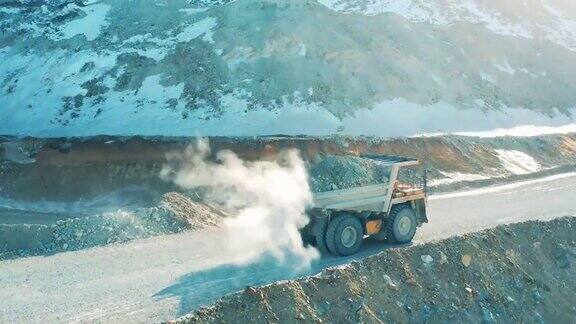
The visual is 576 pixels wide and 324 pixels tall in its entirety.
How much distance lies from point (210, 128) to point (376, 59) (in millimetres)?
14771

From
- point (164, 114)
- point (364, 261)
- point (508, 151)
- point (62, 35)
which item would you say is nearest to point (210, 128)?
point (164, 114)

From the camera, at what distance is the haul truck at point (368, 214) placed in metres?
13.7

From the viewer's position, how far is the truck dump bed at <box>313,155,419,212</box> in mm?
13625

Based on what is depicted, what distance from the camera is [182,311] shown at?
10.1 metres

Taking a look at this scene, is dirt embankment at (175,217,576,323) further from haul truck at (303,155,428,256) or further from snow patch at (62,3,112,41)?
snow patch at (62,3,112,41)

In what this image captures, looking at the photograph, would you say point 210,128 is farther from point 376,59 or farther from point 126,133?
point 376,59

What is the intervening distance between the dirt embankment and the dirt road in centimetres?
125

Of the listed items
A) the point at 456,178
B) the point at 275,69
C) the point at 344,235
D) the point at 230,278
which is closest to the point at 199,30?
the point at 275,69

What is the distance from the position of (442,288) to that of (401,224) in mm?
2990

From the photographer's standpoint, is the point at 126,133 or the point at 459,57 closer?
the point at 126,133

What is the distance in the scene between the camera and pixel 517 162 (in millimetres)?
33094

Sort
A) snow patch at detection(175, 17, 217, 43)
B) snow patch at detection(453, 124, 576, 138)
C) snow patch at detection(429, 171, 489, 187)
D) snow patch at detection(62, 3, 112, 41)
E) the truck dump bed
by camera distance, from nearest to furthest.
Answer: the truck dump bed < snow patch at detection(429, 171, 489, 187) < snow patch at detection(453, 124, 576, 138) < snow patch at detection(175, 17, 217, 43) < snow patch at detection(62, 3, 112, 41)

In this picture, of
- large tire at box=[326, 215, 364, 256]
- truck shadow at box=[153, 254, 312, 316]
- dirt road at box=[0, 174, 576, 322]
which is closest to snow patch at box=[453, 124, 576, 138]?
dirt road at box=[0, 174, 576, 322]

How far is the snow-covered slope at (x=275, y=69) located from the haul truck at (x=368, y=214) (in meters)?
20.4
